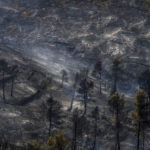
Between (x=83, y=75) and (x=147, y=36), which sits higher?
(x=147, y=36)

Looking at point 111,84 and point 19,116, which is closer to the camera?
point 19,116

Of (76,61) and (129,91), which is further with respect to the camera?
(76,61)

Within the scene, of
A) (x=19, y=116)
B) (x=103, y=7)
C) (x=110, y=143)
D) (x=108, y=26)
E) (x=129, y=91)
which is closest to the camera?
(x=110, y=143)

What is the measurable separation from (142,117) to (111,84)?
32.0 m

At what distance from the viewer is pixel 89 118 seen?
132 feet

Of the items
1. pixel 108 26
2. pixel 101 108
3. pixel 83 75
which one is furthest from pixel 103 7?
pixel 101 108

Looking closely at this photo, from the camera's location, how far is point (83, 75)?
57.6m

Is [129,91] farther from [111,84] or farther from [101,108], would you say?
[101,108]

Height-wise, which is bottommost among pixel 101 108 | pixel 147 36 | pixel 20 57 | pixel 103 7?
pixel 101 108

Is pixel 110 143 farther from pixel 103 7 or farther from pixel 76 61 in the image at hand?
pixel 103 7

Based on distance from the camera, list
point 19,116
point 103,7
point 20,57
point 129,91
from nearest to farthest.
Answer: point 19,116, point 129,91, point 20,57, point 103,7

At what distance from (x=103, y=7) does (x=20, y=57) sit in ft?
147

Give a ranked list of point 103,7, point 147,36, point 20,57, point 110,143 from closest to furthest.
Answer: point 110,143 < point 20,57 < point 147,36 < point 103,7

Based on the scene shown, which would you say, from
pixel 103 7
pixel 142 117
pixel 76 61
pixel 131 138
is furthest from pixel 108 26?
pixel 142 117
